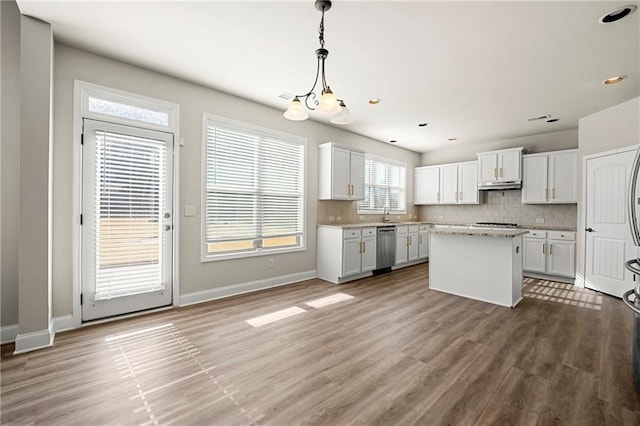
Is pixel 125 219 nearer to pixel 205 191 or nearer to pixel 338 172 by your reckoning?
pixel 205 191

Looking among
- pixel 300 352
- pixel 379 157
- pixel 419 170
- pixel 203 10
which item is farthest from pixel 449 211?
pixel 203 10

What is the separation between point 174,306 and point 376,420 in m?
2.91

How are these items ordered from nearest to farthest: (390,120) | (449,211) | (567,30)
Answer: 1. (567,30)
2. (390,120)
3. (449,211)

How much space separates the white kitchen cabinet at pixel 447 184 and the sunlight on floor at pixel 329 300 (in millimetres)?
4296

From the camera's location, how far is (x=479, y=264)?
398 cm

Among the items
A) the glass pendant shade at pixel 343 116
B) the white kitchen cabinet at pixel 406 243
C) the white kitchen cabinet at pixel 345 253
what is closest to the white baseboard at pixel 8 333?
the glass pendant shade at pixel 343 116

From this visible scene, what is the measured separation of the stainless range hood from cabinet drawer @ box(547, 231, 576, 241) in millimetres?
1136

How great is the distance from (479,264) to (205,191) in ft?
13.0

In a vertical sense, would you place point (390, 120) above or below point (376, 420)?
above

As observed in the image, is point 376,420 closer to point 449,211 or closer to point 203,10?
point 203,10

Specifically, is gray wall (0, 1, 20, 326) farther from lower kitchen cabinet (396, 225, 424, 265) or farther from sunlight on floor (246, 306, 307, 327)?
lower kitchen cabinet (396, 225, 424, 265)

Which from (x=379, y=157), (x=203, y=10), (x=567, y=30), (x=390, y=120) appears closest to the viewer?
(x=203, y=10)

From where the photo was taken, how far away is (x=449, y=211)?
7.36 metres

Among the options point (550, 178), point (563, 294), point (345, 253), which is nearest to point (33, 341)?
point (345, 253)
